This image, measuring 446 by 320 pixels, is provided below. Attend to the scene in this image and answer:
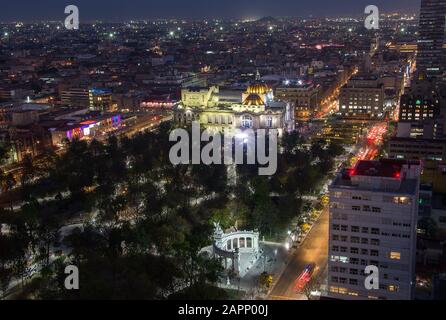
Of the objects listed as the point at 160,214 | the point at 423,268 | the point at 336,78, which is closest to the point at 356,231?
A: the point at 423,268

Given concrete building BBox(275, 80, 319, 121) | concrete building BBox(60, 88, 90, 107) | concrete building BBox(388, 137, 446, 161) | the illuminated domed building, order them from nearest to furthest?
1. concrete building BBox(388, 137, 446, 161)
2. the illuminated domed building
3. concrete building BBox(275, 80, 319, 121)
4. concrete building BBox(60, 88, 90, 107)

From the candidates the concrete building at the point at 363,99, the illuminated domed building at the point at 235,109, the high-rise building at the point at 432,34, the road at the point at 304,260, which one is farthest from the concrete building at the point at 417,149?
the high-rise building at the point at 432,34

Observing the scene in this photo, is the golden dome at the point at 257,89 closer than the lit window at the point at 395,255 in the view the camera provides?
No

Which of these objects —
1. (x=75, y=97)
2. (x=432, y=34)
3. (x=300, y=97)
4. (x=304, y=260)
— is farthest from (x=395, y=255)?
(x=432, y=34)

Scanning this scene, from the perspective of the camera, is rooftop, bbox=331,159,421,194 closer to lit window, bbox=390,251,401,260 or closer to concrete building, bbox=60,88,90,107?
lit window, bbox=390,251,401,260

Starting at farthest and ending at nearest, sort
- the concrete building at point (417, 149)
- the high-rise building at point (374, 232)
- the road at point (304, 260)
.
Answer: the concrete building at point (417, 149) < the road at point (304, 260) < the high-rise building at point (374, 232)

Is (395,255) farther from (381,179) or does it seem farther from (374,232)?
(381,179)

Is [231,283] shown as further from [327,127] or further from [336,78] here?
[336,78]

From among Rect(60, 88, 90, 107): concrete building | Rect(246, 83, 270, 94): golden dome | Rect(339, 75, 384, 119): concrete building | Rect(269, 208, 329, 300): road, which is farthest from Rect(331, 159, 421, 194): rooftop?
Rect(60, 88, 90, 107): concrete building

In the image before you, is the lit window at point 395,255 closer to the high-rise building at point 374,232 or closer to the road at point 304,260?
the high-rise building at point 374,232
